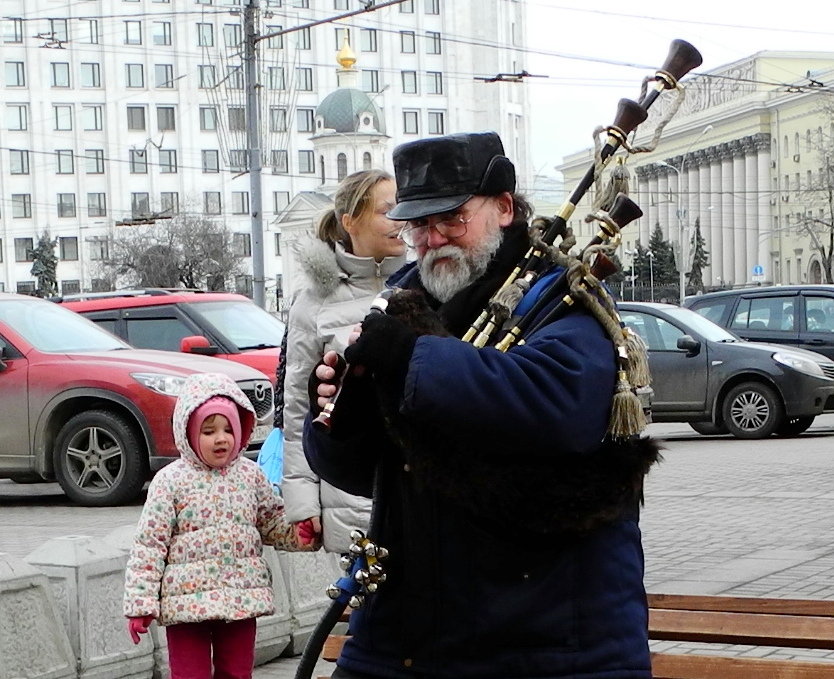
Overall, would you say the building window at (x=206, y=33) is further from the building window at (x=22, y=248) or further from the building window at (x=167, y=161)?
the building window at (x=22, y=248)

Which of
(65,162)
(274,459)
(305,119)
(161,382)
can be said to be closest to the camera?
(274,459)

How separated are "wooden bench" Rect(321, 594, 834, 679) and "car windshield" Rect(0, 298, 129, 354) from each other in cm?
943

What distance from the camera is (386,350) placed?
2.85 metres

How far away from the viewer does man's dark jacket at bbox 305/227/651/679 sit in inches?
109

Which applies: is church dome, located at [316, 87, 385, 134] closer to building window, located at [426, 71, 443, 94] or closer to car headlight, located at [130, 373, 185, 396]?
building window, located at [426, 71, 443, 94]

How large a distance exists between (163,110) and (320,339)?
10891 cm

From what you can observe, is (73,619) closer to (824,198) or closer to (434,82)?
(824,198)

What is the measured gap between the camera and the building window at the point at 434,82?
386ft

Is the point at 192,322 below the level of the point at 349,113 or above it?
below

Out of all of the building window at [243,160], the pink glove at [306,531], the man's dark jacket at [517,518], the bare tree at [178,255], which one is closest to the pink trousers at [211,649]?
the pink glove at [306,531]

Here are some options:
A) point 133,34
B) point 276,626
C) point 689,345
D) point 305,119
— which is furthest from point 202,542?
point 305,119

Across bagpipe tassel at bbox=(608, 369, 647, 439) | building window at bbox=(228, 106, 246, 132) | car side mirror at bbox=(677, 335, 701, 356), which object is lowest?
car side mirror at bbox=(677, 335, 701, 356)

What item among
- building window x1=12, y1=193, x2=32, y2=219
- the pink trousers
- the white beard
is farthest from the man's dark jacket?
building window x1=12, y1=193, x2=32, y2=219

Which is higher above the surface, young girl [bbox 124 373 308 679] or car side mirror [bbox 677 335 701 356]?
young girl [bbox 124 373 308 679]
